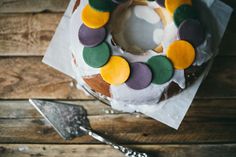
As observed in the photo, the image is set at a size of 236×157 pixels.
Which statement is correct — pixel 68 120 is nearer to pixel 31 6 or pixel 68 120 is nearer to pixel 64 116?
pixel 64 116

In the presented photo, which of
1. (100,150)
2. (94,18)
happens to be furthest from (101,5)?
(100,150)

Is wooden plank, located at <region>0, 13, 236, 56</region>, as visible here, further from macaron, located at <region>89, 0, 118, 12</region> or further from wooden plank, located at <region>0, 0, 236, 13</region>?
macaron, located at <region>89, 0, 118, 12</region>

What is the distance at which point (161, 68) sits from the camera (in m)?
1.02

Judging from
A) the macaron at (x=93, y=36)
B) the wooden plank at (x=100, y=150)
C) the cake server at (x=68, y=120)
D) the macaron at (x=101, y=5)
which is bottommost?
the wooden plank at (x=100, y=150)

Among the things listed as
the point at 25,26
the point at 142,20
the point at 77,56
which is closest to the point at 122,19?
the point at 142,20

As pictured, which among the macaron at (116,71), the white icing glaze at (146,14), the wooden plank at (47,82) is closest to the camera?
the macaron at (116,71)

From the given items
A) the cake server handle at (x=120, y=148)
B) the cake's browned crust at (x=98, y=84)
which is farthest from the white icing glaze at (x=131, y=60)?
the cake server handle at (x=120, y=148)

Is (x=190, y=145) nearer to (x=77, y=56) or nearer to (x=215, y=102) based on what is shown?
(x=215, y=102)

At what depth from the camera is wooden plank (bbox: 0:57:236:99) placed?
1.22 m

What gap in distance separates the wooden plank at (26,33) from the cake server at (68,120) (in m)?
0.15

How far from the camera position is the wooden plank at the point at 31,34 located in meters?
1.24

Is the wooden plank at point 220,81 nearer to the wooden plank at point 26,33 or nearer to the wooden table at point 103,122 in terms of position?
the wooden table at point 103,122

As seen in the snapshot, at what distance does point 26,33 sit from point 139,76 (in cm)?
40

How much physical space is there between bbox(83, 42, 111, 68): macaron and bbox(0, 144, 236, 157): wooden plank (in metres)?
0.29
